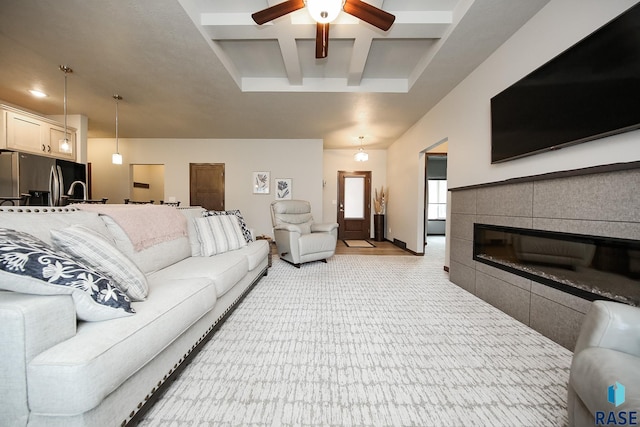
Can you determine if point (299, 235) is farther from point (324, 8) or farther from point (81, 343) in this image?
point (81, 343)

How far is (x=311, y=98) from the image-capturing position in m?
3.69

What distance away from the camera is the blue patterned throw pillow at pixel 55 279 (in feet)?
2.63

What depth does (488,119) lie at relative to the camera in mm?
2629

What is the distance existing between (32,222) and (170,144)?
5.62 m

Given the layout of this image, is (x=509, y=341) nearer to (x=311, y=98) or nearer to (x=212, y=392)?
(x=212, y=392)

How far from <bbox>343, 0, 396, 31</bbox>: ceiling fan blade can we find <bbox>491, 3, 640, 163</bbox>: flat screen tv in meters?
1.29

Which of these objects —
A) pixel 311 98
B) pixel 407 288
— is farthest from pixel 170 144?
pixel 407 288

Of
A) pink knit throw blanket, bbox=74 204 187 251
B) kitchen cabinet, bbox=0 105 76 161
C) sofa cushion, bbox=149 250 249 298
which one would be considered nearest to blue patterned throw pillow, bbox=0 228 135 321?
sofa cushion, bbox=149 250 249 298

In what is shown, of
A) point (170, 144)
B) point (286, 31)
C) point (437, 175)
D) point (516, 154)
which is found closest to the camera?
point (516, 154)

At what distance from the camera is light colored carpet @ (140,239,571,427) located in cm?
111

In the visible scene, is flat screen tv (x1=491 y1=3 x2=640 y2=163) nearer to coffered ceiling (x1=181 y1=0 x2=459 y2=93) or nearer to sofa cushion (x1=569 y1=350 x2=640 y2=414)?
coffered ceiling (x1=181 y1=0 x2=459 y2=93)

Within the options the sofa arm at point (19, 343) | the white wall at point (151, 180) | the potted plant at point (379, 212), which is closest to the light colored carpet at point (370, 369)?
the sofa arm at point (19, 343)

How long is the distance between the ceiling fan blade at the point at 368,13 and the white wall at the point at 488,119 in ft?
4.22

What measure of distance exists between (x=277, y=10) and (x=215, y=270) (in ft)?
6.92
